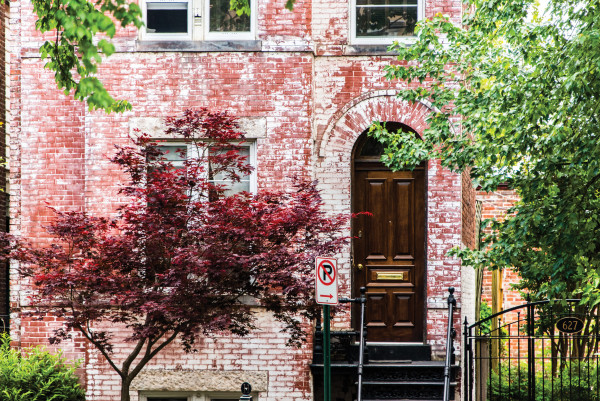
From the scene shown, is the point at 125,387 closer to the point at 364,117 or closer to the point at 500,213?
the point at 364,117

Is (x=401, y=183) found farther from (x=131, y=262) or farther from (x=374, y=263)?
(x=131, y=262)

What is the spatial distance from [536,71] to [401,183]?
3598 millimetres

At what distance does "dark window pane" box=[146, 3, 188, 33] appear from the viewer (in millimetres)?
12148

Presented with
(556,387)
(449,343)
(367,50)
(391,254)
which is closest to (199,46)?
(367,50)

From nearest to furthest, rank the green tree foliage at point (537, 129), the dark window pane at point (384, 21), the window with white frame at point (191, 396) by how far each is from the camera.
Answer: the green tree foliage at point (537, 129) < the window with white frame at point (191, 396) < the dark window pane at point (384, 21)

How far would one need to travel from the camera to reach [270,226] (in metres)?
9.62

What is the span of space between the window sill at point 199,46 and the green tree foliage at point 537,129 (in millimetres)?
2275

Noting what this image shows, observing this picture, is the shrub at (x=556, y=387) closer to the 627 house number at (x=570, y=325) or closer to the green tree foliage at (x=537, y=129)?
the 627 house number at (x=570, y=325)

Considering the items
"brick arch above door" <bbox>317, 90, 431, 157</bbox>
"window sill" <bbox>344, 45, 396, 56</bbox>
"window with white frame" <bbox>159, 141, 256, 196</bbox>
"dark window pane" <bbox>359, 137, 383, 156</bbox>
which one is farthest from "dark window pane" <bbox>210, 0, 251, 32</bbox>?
"dark window pane" <bbox>359, 137, 383, 156</bbox>

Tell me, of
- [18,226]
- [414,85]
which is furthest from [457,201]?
[18,226]

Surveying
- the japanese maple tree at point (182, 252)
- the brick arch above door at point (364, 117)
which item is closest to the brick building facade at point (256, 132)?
the brick arch above door at point (364, 117)

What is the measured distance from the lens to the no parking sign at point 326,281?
8930 mm

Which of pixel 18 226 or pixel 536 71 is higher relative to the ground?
pixel 536 71

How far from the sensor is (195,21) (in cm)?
1207
